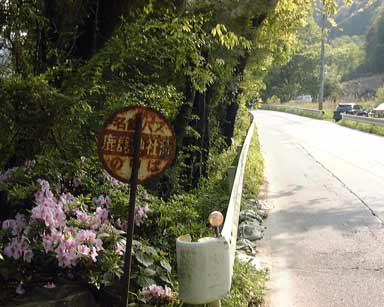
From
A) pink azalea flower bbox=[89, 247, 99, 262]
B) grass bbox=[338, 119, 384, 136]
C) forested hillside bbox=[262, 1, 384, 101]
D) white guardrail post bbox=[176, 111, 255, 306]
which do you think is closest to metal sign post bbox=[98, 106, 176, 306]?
→ pink azalea flower bbox=[89, 247, 99, 262]

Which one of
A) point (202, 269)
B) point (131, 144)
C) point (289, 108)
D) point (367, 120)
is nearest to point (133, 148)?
point (131, 144)

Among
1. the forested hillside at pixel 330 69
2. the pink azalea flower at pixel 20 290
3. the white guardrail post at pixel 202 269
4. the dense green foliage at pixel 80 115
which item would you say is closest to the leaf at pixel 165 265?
the dense green foliage at pixel 80 115

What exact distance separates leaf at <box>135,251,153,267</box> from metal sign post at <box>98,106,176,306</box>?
0.54 metres

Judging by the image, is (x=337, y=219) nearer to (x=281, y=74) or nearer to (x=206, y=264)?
(x=206, y=264)

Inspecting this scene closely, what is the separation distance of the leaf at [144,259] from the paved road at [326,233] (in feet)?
5.98

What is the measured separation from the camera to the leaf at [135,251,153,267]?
440 cm

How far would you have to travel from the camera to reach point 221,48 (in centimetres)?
917

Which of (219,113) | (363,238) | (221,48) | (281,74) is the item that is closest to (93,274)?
(363,238)

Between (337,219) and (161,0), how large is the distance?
5.34m

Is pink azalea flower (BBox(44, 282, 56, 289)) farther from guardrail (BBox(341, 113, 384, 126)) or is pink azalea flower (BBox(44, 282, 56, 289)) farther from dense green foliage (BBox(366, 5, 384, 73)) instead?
dense green foliage (BBox(366, 5, 384, 73))

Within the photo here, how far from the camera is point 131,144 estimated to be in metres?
3.88

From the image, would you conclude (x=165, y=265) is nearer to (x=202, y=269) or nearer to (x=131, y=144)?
(x=202, y=269)

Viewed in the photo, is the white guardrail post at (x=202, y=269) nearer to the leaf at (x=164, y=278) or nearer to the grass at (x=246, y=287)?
the leaf at (x=164, y=278)

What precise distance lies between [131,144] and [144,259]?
1.09m
